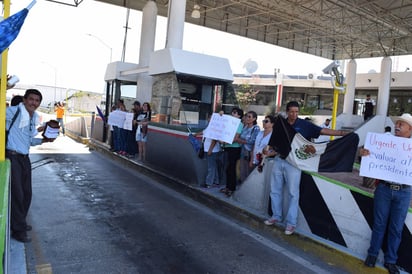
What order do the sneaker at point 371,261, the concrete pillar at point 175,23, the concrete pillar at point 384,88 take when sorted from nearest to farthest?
1. the sneaker at point 371,261
2. the concrete pillar at point 175,23
3. the concrete pillar at point 384,88

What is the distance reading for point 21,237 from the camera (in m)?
4.58

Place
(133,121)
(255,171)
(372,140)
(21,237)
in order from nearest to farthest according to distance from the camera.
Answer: (372,140) → (21,237) → (255,171) → (133,121)

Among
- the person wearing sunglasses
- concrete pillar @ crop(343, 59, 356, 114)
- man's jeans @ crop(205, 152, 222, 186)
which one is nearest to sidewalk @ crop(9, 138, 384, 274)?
man's jeans @ crop(205, 152, 222, 186)

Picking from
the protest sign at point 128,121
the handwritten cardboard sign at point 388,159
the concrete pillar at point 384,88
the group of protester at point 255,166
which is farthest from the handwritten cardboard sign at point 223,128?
the concrete pillar at point 384,88

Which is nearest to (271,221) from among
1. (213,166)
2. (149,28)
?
(213,166)

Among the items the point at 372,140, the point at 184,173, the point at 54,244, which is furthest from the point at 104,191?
the point at 372,140

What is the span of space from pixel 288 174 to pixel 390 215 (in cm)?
159

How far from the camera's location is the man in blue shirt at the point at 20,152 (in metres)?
4.41

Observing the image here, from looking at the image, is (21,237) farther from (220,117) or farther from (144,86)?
(144,86)

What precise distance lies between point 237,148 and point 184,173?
1977 millimetres

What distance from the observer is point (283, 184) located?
559 centimetres

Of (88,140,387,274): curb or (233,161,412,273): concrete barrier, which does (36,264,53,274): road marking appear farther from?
(233,161,412,273): concrete barrier

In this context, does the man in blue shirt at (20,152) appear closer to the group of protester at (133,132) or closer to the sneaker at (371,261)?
the sneaker at (371,261)

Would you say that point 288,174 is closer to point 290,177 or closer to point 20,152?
point 290,177
